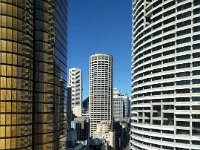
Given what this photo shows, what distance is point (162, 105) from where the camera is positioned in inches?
4820

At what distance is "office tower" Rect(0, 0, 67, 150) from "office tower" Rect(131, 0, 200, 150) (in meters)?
30.0

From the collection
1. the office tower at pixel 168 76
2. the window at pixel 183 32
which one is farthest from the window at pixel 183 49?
the window at pixel 183 32

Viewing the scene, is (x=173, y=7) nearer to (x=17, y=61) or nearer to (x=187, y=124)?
(x=187, y=124)

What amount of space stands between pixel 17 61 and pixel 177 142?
Result: 5652 cm

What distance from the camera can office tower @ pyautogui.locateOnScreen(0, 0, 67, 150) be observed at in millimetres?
70500

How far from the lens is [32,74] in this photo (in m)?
80.1

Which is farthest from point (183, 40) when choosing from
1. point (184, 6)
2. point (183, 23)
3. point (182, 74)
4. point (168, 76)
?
point (168, 76)

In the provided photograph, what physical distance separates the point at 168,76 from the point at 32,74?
163 ft

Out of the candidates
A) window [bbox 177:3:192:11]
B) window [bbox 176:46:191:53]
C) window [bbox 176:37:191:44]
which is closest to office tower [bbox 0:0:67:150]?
window [bbox 176:37:191:44]

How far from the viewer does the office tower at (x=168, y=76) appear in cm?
10988

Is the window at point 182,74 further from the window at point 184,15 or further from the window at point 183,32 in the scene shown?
the window at point 184,15

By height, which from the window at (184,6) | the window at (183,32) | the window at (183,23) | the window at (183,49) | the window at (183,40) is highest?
the window at (184,6)

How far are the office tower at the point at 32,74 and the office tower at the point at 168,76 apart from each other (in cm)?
3000

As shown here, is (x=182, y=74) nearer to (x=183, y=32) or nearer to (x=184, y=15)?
(x=183, y=32)
